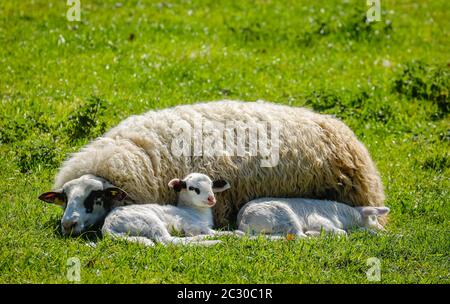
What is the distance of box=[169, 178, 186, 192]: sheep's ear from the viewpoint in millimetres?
8305

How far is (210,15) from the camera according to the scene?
16.4 meters

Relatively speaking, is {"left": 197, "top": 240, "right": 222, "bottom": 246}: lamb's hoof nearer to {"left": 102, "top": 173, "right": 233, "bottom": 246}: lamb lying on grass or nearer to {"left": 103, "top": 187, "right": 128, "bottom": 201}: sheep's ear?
{"left": 102, "top": 173, "right": 233, "bottom": 246}: lamb lying on grass

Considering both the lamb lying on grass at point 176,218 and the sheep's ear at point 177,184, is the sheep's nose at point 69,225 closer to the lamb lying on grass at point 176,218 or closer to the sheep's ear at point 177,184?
the lamb lying on grass at point 176,218

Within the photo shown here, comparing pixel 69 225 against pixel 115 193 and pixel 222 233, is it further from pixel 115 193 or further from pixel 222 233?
pixel 222 233

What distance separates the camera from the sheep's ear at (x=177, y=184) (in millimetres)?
8305

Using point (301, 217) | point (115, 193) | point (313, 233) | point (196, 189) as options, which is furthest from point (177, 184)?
point (313, 233)

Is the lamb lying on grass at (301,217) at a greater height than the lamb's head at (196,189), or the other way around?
the lamb's head at (196,189)

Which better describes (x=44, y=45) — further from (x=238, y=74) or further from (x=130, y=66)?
(x=238, y=74)

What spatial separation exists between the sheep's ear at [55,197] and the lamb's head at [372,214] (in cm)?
304

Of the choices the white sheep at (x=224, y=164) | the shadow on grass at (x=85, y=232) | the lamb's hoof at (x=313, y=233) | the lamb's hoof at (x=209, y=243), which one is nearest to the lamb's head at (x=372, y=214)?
the white sheep at (x=224, y=164)

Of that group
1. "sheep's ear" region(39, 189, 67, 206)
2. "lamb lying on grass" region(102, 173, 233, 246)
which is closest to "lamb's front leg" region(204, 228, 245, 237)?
"lamb lying on grass" region(102, 173, 233, 246)

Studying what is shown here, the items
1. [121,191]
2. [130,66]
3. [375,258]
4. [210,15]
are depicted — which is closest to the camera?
[375,258]
